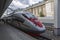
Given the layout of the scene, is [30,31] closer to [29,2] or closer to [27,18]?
[27,18]

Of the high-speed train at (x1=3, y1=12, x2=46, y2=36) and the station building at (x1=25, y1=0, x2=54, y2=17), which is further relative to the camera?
the station building at (x1=25, y1=0, x2=54, y2=17)

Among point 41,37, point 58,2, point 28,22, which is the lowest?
point 41,37

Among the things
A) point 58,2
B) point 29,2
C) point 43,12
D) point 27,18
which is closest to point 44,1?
point 43,12

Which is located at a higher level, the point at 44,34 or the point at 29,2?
the point at 29,2

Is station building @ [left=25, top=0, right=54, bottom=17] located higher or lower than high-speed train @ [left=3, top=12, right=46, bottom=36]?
higher

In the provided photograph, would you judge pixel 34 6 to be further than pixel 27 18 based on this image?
Yes

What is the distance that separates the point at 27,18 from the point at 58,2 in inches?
88.6

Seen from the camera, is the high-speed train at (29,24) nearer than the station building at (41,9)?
Yes

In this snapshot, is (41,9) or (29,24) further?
(41,9)

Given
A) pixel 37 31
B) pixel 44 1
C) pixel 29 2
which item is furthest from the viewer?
pixel 29 2

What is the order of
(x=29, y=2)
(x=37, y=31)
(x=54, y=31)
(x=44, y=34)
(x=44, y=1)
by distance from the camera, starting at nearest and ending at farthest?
(x=37, y=31) → (x=44, y=34) → (x=54, y=31) → (x=44, y=1) → (x=29, y=2)

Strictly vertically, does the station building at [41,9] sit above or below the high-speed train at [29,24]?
above

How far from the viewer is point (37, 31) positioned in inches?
351

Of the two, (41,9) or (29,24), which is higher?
(41,9)
